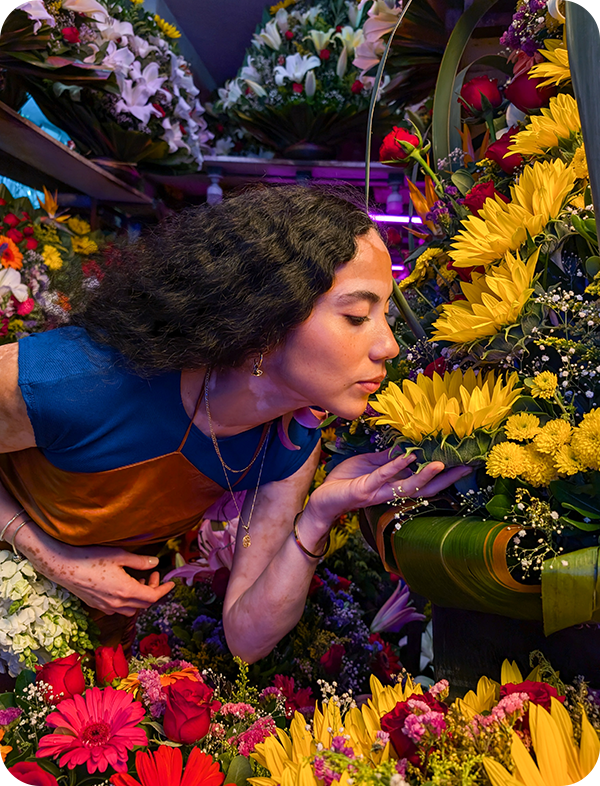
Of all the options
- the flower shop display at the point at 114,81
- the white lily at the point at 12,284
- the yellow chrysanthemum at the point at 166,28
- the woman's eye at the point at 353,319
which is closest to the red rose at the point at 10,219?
the white lily at the point at 12,284

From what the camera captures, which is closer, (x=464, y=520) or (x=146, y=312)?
(x=464, y=520)

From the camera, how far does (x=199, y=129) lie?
81.6 inches

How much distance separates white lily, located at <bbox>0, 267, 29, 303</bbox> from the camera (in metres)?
1.50

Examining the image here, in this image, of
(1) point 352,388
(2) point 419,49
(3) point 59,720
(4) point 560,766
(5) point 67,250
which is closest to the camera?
(4) point 560,766

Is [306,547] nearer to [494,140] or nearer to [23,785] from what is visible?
[23,785]

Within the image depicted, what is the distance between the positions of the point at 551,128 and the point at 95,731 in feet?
2.73

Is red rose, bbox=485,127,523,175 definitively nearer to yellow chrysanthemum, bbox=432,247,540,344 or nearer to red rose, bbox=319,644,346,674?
yellow chrysanthemum, bbox=432,247,540,344

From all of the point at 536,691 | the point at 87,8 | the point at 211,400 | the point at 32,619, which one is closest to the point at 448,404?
the point at 536,691

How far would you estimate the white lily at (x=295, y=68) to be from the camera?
1.83m

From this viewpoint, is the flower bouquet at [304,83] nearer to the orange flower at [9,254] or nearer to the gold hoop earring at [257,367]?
the orange flower at [9,254]

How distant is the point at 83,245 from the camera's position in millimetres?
1727

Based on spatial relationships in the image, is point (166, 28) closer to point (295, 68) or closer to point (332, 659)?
point (295, 68)

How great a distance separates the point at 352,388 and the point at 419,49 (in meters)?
0.73

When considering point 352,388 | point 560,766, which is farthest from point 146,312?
point 560,766
